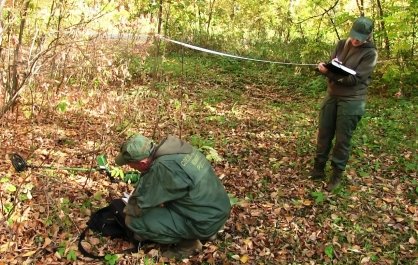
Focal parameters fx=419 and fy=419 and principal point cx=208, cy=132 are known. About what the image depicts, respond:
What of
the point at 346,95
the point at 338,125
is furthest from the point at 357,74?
the point at 338,125

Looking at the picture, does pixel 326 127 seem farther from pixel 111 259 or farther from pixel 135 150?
pixel 111 259

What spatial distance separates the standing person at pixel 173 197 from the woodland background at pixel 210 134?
0.85ft

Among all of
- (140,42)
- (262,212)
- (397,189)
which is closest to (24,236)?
(262,212)

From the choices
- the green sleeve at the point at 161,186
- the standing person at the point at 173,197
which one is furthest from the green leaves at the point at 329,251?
the green sleeve at the point at 161,186

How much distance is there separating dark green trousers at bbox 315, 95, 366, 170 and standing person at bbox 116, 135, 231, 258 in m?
1.84

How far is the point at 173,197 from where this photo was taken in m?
3.71

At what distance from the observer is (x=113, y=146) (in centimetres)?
575

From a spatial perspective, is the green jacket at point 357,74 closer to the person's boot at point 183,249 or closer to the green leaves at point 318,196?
the green leaves at point 318,196

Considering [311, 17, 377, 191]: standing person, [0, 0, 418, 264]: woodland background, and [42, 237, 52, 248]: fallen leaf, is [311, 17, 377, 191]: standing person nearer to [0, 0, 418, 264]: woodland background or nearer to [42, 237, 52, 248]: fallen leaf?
[0, 0, 418, 264]: woodland background

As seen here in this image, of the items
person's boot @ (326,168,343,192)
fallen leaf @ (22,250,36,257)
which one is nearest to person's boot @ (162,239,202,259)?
fallen leaf @ (22,250,36,257)

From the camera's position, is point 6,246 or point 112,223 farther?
point 112,223

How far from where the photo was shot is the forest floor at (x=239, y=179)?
4.08 metres

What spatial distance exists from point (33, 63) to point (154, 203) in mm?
A: 2371

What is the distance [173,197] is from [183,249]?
613mm
